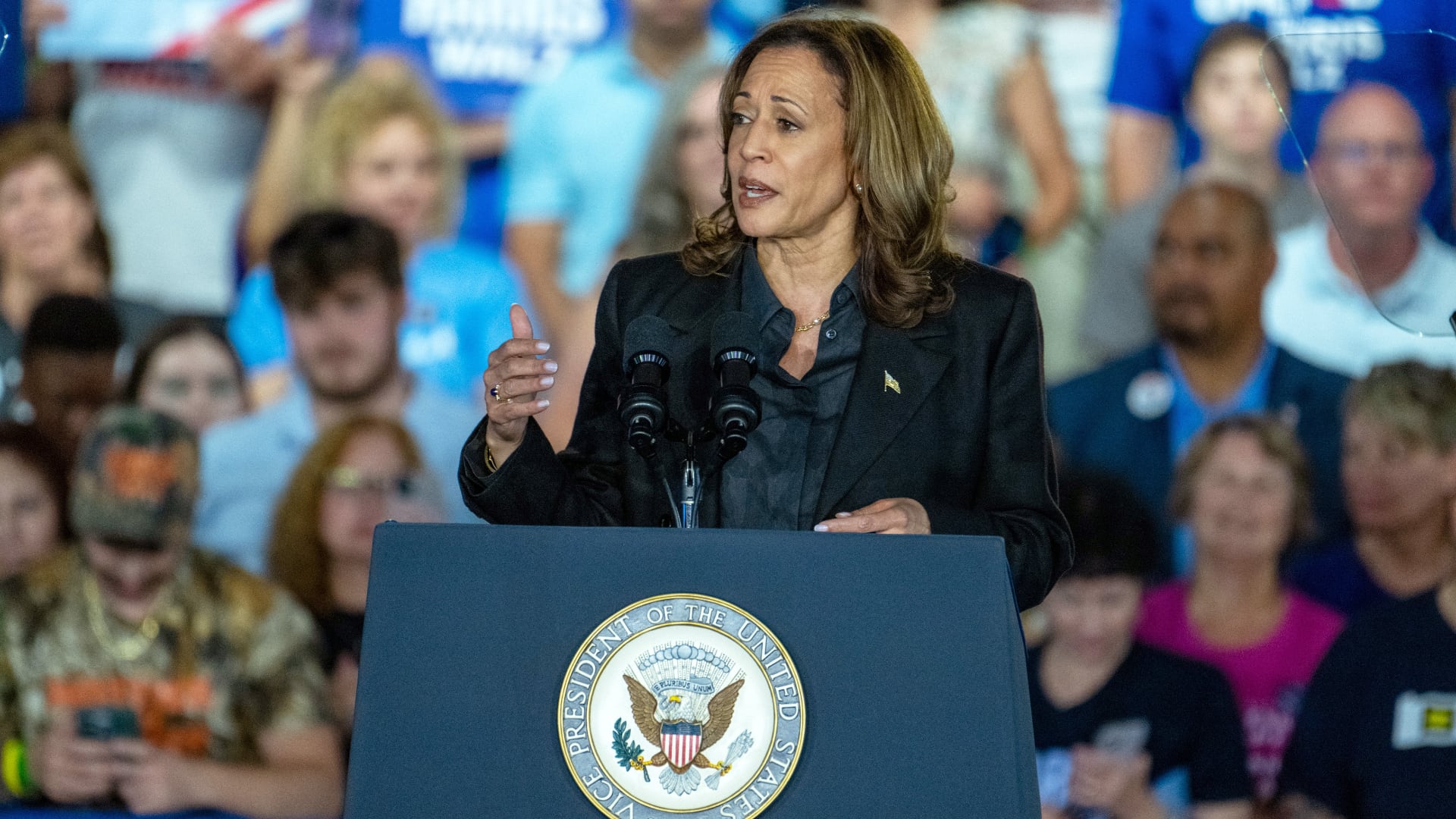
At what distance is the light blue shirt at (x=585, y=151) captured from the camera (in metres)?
4.75

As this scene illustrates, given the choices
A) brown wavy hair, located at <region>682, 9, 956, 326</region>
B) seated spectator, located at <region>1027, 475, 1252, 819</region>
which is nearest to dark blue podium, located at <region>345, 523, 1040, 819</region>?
brown wavy hair, located at <region>682, 9, 956, 326</region>

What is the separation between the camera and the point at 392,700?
136cm

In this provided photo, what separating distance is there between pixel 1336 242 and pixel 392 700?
12.7 ft

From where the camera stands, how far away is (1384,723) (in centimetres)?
396

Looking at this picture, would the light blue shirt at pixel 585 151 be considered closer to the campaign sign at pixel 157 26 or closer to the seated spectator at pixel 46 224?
the campaign sign at pixel 157 26

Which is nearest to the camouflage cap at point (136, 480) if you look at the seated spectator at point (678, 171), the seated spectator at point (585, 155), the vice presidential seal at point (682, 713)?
the seated spectator at point (585, 155)

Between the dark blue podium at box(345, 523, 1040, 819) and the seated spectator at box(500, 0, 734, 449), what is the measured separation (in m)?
3.36

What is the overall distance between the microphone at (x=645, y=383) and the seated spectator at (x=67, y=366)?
148 inches

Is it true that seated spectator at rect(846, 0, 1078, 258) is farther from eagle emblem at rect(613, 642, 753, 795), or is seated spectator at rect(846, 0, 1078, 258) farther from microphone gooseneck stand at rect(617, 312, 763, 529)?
eagle emblem at rect(613, 642, 753, 795)

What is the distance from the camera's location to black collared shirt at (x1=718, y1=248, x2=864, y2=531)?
6.06 ft

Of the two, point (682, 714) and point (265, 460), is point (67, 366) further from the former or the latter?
point (682, 714)

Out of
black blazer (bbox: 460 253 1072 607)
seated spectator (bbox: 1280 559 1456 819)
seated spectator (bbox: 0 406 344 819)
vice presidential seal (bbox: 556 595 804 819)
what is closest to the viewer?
vice presidential seal (bbox: 556 595 804 819)

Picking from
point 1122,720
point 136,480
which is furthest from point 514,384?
point 136,480

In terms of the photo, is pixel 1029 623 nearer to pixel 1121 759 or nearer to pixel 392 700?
pixel 1121 759
